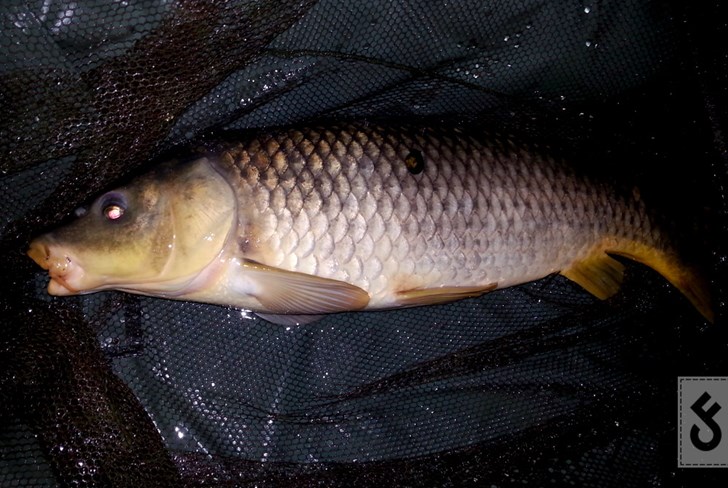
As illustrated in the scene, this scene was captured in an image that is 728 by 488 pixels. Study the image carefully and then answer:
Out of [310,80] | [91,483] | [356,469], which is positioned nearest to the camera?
[91,483]

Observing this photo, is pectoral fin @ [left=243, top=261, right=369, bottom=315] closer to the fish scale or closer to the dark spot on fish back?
the fish scale

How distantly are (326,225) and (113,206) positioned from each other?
537 mm

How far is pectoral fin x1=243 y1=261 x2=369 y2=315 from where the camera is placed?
1510 millimetres

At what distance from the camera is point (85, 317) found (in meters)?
1.68

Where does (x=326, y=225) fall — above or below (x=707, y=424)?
above

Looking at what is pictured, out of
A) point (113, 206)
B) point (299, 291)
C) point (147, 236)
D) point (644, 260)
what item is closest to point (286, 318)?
point (299, 291)

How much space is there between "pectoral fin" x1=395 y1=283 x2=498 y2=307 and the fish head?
492 millimetres

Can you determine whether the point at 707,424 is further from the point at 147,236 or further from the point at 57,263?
the point at 57,263

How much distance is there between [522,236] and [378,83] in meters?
0.63

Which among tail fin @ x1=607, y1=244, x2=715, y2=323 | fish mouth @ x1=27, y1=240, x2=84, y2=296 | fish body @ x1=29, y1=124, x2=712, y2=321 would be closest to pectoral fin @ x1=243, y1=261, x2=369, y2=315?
fish body @ x1=29, y1=124, x2=712, y2=321


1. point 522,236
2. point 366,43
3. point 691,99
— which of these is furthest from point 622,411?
point 366,43

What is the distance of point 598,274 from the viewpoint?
1.78m

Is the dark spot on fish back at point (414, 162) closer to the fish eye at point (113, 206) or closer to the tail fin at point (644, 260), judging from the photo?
the tail fin at point (644, 260)

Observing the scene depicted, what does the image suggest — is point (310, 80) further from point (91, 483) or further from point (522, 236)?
point (91, 483)
